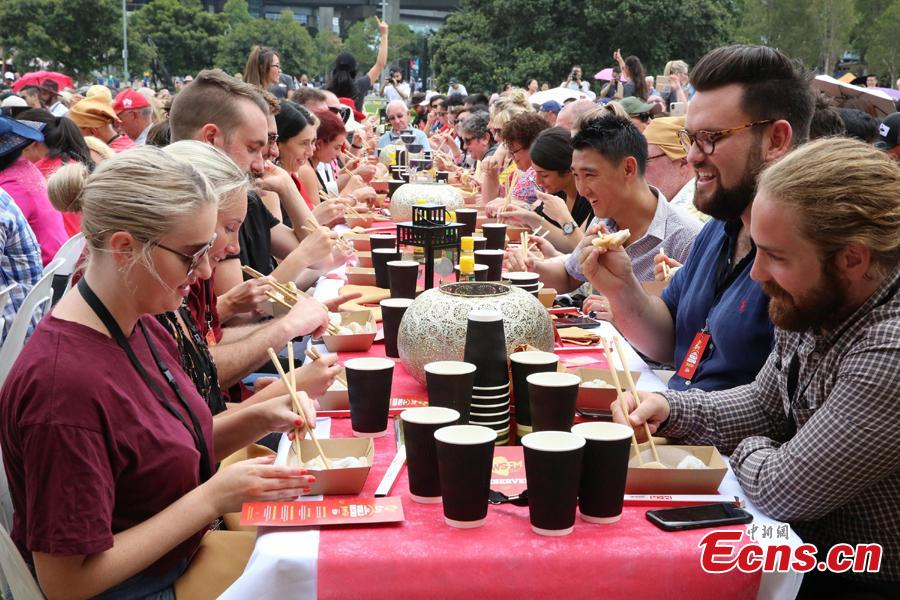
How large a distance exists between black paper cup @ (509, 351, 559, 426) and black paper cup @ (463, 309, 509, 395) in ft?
0.22

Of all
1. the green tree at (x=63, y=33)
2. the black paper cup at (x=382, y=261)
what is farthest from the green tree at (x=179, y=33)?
the black paper cup at (x=382, y=261)

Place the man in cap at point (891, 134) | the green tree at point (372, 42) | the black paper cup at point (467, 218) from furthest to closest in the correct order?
the green tree at point (372, 42) → the man in cap at point (891, 134) → the black paper cup at point (467, 218)

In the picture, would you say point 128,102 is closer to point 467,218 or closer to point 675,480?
point 467,218

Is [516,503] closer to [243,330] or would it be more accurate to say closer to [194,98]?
[243,330]

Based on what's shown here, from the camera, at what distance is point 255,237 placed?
4.20m

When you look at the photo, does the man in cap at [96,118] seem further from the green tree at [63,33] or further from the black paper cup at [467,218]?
the green tree at [63,33]

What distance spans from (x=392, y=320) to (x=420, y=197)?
244 centimetres

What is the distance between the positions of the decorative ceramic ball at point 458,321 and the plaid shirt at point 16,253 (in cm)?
251

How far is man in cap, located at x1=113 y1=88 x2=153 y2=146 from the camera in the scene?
9.41 m

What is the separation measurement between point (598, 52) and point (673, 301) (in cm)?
2913

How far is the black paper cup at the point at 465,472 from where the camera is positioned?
1599mm

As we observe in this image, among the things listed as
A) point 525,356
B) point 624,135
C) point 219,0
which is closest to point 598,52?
point 624,135

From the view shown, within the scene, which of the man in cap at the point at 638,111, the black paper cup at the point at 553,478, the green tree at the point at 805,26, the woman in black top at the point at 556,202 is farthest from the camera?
the green tree at the point at 805,26

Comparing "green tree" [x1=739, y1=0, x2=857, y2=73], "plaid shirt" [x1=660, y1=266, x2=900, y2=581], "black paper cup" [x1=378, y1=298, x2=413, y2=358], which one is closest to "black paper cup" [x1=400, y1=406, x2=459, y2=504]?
"plaid shirt" [x1=660, y1=266, x2=900, y2=581]
